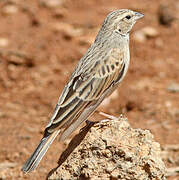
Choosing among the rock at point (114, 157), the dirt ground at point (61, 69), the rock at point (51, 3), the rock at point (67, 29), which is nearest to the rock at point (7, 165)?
the dirt ground at point (61, 69)

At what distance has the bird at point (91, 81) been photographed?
591 cm

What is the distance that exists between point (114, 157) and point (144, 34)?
8536 mm

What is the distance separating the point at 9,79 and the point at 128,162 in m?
6.92

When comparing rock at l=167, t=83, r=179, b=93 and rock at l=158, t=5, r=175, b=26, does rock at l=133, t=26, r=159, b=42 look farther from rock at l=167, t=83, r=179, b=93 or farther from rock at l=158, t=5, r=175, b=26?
rock at l=167, t=83, r=179, b=93

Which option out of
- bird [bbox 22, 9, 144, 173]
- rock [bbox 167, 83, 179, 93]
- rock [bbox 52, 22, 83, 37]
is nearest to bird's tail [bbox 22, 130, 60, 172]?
bird [bbox 22, 9, 144, 173]

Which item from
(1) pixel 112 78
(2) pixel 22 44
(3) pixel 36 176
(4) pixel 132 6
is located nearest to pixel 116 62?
(1) pixel 112 78

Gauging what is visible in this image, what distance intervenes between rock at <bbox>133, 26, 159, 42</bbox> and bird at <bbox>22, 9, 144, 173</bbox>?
225 inches

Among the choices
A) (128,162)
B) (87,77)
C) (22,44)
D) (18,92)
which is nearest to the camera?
(128,162)

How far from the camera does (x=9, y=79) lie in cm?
1177

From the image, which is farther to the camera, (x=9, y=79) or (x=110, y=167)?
(x=9, y=79)

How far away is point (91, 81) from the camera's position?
21.7 ft

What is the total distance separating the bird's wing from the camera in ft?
19.9

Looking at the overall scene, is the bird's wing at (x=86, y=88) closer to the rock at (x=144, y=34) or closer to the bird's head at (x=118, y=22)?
the bird's head at (x=118, y=22)

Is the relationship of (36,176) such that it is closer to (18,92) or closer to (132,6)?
(18,92)
